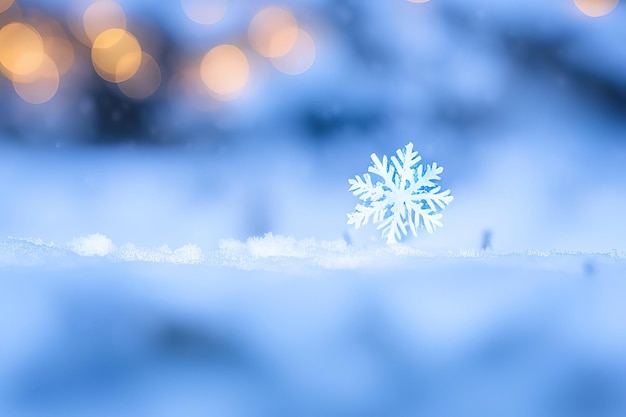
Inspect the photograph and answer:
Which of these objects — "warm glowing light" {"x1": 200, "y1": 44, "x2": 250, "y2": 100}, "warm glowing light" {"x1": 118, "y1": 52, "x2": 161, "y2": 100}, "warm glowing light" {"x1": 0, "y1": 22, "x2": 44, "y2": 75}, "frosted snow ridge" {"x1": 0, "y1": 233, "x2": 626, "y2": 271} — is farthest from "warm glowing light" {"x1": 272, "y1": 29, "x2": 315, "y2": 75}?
"warm glowing light" {"x1": 0, "y1": 22, "x2": 44, "y2": 75}

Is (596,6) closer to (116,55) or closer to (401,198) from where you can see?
(401,198)

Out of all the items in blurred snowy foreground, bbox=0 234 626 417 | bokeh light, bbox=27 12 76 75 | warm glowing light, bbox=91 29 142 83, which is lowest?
blurred snowy foreground, bbox=0 234 626 417

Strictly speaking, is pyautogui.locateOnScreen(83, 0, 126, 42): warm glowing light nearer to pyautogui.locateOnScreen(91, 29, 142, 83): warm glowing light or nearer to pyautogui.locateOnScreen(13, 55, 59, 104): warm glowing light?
pyautogui.locateOnScreen(91, 29, 142, 83): warm glowing light

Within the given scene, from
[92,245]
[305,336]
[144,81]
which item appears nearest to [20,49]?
[144,81]

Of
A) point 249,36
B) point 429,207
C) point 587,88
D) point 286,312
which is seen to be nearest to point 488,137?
point 587,88

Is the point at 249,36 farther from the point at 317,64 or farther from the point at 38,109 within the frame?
the point at 38,109

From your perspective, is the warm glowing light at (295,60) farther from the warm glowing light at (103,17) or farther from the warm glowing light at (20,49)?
the warm glowing light at (20,49)
